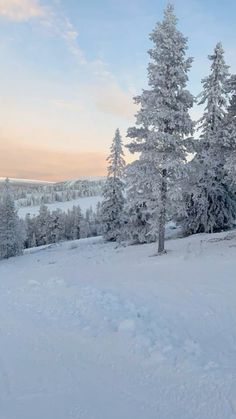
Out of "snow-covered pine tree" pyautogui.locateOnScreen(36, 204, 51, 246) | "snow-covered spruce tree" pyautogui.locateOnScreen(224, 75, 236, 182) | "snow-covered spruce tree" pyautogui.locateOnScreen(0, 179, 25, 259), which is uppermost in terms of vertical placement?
"snow-covered spruce tree" pyautogui.locateOnScreen(224, 75, 236, 182)

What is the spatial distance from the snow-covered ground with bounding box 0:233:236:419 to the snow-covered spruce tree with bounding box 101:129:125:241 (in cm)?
3064

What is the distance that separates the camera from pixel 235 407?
503cm

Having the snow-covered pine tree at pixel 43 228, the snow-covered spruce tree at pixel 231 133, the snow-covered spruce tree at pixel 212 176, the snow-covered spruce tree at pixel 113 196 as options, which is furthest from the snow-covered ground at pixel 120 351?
the snow-covered pine tree at pixel 43 228

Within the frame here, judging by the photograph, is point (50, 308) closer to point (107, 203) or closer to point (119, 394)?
point (119, 394)

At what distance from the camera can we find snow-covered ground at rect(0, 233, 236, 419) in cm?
513

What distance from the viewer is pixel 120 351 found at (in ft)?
23.0

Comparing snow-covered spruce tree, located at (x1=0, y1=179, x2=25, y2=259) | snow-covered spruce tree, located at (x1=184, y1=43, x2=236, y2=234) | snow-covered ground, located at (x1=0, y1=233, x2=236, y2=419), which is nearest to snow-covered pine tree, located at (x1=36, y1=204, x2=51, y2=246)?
snow-covered spruce tree, located at (x1=0, y1=179, x2=25, y2=259)

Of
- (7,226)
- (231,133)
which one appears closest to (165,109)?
(231,133)

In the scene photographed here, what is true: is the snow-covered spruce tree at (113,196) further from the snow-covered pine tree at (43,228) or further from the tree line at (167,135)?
the snow-covered pine tree at (43,228)

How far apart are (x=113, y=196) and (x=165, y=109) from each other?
23.7 meters

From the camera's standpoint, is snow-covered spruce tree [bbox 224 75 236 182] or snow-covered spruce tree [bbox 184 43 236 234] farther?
snow-covered spruce tree [bbox 184 43 236 234]

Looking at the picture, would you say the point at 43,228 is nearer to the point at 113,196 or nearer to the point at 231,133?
the point at 113,196

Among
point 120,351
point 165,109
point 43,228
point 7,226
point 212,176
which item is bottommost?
point 43,228

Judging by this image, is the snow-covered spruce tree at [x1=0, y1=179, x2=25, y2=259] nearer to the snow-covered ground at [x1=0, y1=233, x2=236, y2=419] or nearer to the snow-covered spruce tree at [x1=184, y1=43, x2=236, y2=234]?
the snow-covered spruce tree at [x1=184, y1=43, x2=236, y2=234]
